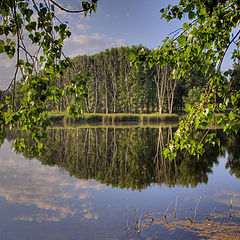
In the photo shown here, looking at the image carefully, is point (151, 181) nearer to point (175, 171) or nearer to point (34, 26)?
point (175, 171)

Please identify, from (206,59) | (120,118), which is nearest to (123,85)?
(120,118)

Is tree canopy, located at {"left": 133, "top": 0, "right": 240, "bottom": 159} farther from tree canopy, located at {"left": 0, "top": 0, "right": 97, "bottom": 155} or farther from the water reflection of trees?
the water reflection of trees

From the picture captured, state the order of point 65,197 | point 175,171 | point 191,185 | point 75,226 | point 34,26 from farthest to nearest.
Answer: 1. point 175,171
2. point 191,185
3. point 65,197
4. point 75,226
5. point 34,26

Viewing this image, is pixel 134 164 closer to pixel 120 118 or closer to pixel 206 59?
pixel 206 59

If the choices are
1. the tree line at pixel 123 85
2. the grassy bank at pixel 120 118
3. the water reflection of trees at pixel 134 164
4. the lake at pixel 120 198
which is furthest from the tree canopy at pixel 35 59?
the tree line at pixel 123 85

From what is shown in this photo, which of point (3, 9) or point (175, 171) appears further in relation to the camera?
point (175, 171)

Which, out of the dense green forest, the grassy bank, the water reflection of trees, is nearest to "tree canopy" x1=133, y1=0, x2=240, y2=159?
the water reflection of trees


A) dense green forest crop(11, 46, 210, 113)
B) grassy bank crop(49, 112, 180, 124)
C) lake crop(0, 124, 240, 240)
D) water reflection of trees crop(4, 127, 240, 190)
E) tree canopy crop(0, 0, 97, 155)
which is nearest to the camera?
tree canopy crop(0, 0, 97, 155)

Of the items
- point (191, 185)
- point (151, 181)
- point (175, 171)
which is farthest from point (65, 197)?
point (175, 171)

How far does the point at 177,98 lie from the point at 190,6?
67.3 metres

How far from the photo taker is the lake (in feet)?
19.7

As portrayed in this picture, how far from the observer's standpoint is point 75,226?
20.8 feet

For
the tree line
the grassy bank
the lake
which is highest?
the tree line

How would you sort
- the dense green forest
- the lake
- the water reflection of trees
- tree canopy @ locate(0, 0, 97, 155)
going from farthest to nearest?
1. the dense green forest
2. the water reflection of trees
3. the lake
4. tree canopy @ locate(0, 0, 97, 155)
